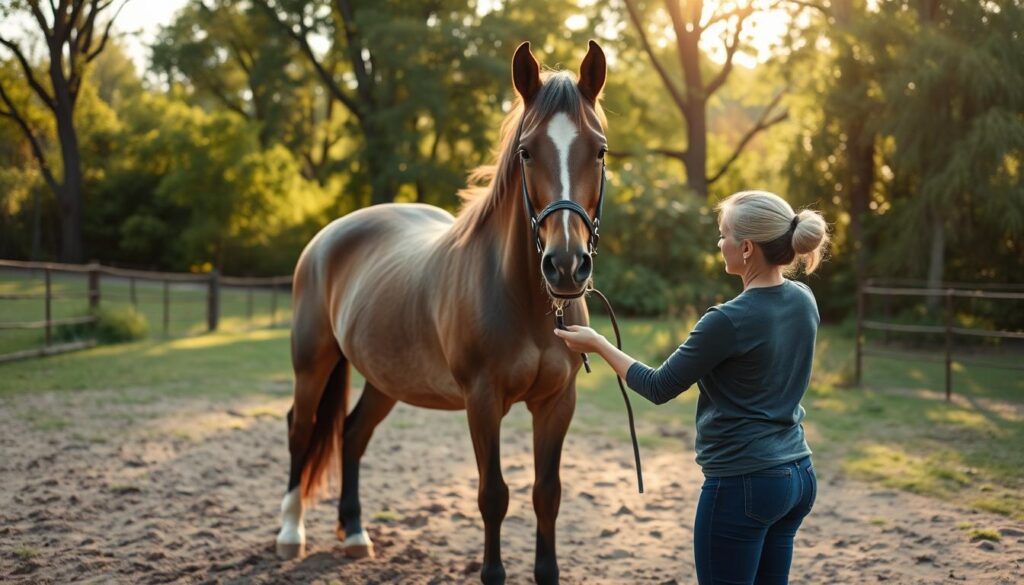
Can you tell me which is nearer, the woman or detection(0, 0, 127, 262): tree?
the woman

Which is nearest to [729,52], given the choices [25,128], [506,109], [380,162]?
[506,109]

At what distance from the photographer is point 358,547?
4.16 metres

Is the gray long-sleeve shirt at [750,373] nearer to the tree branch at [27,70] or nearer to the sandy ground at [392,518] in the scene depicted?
the sandy ground at [392,518]

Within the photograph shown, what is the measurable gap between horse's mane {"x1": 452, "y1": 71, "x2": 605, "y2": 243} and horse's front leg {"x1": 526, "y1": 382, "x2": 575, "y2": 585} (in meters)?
0.80

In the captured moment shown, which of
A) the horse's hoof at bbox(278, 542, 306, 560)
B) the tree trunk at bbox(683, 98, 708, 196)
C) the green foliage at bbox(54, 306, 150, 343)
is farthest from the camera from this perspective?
the tree trunk at bbox(683, 98, 708, 196)

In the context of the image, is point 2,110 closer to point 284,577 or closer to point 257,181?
point 257,181

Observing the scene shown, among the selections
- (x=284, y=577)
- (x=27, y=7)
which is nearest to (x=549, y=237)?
(x=284, y=577)

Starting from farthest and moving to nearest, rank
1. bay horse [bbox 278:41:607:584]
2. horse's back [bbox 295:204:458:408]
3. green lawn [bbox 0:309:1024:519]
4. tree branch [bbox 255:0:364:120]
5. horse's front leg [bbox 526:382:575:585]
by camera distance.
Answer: tree branch [bbox 255:0:364:120] < green lawn [bbox 0:309:1024:519] < horse's back [bbox 295:204:458:408] < horse's front leg [bbox 526:382:575:585] < bay horse [bbox 278:41:607:584]

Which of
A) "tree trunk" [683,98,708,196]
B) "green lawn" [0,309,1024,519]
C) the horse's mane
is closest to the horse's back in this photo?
the horse's mane

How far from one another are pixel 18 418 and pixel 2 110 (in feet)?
69.2

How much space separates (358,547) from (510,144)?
91.2 inches

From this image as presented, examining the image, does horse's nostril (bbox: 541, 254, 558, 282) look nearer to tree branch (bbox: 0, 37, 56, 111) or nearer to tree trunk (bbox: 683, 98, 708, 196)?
tree trunk (bbox: 683, 98, 708, 196)

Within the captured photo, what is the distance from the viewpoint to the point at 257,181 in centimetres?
2539

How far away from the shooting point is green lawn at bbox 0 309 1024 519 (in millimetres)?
5758
